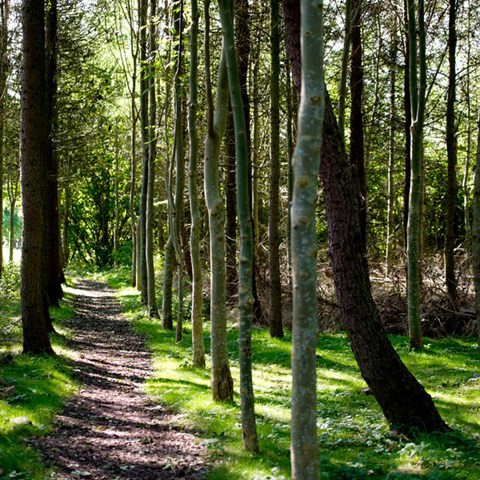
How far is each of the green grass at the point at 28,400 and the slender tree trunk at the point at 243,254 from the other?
2139 millimetres

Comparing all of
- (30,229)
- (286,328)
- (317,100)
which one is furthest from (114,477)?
(286,328)

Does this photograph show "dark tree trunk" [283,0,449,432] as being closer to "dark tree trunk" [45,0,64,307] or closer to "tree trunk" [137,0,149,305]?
"dark tree trunk" [45,0,64,307]

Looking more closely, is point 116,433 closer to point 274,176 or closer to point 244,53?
point 274,176

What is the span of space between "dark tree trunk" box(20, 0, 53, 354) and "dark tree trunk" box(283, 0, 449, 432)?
6.51 m

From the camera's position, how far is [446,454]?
6133 mm

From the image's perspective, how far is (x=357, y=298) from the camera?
693 centimetres

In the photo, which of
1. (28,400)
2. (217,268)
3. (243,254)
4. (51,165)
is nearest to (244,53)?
(51,165)

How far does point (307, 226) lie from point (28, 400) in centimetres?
612

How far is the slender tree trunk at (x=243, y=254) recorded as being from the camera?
22.3ft

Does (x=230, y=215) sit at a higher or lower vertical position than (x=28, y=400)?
higher

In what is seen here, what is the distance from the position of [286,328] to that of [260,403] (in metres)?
8.28

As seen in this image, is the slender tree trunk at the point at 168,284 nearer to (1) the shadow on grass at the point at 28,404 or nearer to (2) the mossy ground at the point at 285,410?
(2) the mossy ground at the point at 285,410

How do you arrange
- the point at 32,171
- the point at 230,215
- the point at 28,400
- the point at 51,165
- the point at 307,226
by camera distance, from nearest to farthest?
1. the point at 307,226
2. the point at 28,400
3. the point at 32,171
4. the point at 230,215
5. the point at 51,165

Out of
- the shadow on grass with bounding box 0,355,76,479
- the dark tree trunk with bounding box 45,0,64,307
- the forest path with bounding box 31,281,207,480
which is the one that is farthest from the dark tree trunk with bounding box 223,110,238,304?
the shadow on grass with bounding box 0,355,76,479
